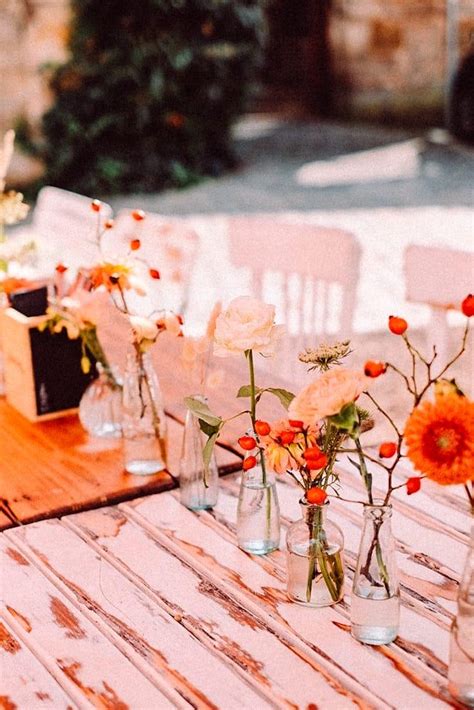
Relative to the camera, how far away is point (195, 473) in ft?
5.36

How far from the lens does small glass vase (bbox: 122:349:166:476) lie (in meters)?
1.76

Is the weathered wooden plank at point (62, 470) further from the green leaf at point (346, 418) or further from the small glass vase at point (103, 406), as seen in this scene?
the green leaf at point (346, 418)

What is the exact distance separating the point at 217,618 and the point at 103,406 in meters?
0.66

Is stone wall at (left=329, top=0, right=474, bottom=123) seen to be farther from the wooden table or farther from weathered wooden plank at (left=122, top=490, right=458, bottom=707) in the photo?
weathered wooden plank at (left=122, top=490, right=458, bottom=707)

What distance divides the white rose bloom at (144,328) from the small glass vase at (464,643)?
0.73 meters

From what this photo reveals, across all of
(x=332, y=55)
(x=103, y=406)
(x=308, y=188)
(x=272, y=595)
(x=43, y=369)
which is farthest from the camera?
(x=332, y=55)

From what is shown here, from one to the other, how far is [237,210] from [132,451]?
231 inches

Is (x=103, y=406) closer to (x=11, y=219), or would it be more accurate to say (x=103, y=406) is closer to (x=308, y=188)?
(x=11, y=219)

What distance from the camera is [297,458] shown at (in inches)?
51.4

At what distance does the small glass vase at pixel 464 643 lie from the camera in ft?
3.67

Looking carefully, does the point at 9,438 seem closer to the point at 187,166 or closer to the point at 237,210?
the point at 237,210

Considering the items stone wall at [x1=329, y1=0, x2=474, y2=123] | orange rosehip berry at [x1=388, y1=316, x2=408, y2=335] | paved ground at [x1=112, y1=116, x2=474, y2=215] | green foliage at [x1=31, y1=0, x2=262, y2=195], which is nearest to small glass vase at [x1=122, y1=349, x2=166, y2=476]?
orange rosehip berry at [x1=388, y1=316, x2=408, y2=335]

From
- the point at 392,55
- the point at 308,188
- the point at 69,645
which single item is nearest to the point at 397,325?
the point at 69,645

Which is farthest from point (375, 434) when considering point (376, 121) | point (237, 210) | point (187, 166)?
point (376, 121)
